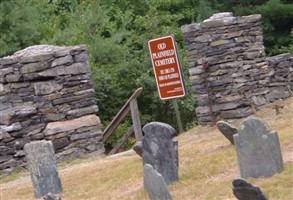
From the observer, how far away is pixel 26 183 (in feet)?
45.0

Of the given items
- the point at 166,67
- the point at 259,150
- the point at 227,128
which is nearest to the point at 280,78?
the point at 166,67

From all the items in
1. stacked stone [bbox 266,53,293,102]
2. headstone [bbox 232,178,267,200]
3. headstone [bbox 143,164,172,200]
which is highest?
headstone [bbox 232,178,267,200]

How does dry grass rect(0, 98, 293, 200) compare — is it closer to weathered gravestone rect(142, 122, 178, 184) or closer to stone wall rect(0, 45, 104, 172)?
weathered gravestone rect(142, 122, 178, 184)

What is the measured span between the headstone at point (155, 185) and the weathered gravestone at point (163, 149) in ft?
2.23

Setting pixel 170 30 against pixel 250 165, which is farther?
pixel 170 30

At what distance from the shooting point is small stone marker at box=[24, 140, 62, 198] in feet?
39.3

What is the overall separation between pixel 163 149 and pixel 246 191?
240 cm

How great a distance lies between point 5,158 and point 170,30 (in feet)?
40.5

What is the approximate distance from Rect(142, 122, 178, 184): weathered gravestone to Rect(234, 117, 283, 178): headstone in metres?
1.04

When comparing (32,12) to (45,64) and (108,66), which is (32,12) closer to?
(108,66)

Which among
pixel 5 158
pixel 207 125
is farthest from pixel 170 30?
pixel 5 158

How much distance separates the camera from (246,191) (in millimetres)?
8477

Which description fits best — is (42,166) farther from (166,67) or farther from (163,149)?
(166,67)

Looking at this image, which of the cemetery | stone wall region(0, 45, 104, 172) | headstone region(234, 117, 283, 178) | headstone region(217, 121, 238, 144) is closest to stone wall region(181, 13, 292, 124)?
the cemetery
